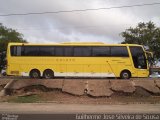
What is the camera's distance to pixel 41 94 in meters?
23.8

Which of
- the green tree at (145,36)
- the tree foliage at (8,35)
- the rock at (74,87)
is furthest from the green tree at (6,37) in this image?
the rock at (74,87)

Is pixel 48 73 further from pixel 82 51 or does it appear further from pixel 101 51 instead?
pixel 101 51

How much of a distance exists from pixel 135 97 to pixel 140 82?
1.81 metres

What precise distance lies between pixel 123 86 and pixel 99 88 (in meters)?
1.52

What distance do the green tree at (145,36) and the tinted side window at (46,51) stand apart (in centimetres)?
3723

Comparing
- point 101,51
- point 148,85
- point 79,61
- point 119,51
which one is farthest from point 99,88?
point 119,51

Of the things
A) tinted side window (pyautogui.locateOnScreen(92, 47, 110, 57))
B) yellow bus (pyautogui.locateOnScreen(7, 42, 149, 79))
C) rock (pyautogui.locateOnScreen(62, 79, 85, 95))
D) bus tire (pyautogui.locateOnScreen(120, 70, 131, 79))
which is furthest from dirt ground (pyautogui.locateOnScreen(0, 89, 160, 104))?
tinted side window (pyautogui.locateOnScreen(92, 47, 110, 57))

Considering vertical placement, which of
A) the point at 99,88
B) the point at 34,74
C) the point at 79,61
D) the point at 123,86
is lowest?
the point at 99,88

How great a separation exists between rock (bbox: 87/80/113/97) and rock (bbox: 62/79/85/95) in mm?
447

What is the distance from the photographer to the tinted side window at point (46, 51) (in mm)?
30422

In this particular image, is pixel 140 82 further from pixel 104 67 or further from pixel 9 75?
pixel 9 75

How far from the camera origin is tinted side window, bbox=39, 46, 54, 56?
3042 centimetres

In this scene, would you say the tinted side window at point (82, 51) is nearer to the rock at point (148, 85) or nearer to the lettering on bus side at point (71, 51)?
the lettering on bus side at point (71, 51)

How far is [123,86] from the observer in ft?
79.7
